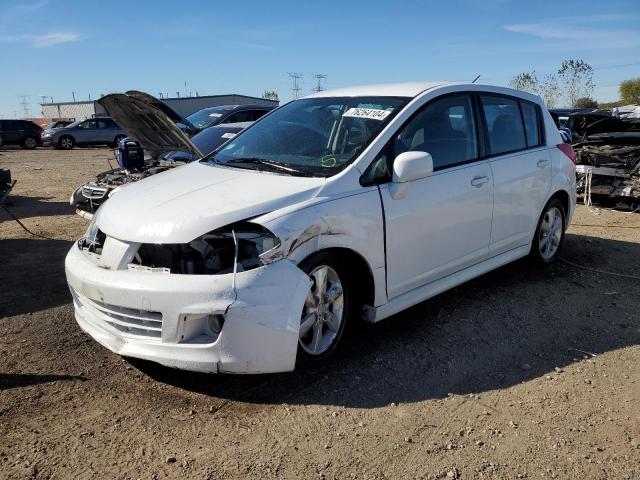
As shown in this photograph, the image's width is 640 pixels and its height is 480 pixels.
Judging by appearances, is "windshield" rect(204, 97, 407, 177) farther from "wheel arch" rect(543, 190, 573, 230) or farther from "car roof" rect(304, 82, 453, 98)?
"wheel arch" rect(543, 190, 573, 230)

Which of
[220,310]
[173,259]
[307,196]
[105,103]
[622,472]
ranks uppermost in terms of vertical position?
[105,103]

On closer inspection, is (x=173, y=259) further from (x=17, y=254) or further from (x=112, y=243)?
(x=17, y=254)

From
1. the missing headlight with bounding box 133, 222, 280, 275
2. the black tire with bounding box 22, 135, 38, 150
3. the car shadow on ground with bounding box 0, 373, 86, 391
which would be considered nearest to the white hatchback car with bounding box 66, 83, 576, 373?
the missing headlight with bounding box 133, 222, 280, 275

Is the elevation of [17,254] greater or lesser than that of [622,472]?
greater

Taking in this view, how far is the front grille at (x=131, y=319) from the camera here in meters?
3.10

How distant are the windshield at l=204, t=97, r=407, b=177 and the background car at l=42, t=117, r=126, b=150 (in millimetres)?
25548

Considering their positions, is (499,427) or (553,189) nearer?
(499,427)

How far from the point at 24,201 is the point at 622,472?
35.1ft

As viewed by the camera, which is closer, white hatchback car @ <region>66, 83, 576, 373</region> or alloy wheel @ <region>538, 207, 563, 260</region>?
white hatchback car @ <region>66, 83, 576, 373</region>

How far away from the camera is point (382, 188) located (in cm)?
374

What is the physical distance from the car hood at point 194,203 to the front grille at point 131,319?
40 centimetres

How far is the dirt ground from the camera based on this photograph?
106 inches

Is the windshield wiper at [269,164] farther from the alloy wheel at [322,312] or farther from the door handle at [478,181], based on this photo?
the door handle at [478,181]

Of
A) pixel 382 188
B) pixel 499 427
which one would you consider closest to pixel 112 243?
pixel 382 188
